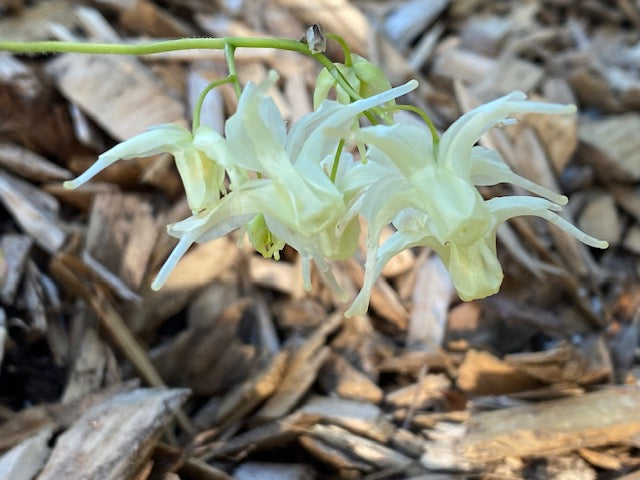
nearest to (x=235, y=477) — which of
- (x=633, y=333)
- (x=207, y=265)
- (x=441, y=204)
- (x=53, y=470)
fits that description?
(x=53, y=470)

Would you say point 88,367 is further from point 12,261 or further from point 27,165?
point 27,165

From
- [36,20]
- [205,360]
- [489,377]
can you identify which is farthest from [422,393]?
[36,20]

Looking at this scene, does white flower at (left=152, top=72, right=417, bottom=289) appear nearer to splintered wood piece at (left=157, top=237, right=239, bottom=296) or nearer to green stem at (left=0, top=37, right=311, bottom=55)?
green stem at (left=0, top=37, right=311, bottom=55)

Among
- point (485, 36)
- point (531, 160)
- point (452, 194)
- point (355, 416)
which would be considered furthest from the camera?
point (485, 36)

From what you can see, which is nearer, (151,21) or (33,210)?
(33,210)

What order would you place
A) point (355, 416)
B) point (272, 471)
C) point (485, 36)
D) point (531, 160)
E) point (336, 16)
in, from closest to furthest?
1. point (272, 471)
2. point (355, 416)
3. point (531, 160)
4. point (336, 16)
5. point (485, 36)

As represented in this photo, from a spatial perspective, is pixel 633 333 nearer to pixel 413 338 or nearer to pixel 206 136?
pixel 413 338

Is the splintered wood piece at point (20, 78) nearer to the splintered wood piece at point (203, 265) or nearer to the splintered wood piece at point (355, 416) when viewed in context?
the splintered wood piece at point (203, 265)
